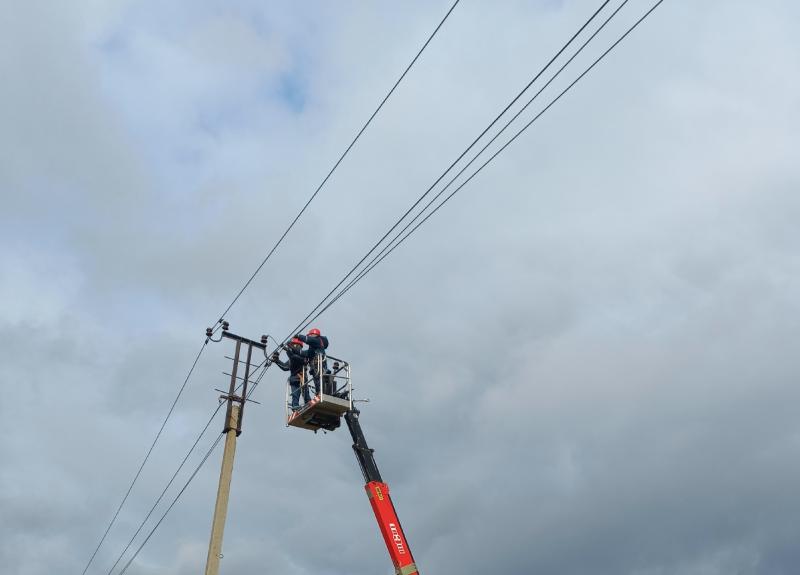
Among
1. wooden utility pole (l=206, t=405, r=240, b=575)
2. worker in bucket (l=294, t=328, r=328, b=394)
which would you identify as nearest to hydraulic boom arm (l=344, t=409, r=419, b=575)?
worker in bucket (l=294, t=328, r=328, b=394)

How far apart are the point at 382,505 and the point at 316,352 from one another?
457 centimetres

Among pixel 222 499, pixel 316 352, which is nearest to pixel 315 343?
pixel 316 352

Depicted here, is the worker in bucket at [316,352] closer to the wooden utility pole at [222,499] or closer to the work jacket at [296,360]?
the work jacket at [296,360]

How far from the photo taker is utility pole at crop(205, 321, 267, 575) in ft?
60.8

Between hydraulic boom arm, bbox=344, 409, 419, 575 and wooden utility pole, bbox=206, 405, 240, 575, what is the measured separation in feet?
9.98

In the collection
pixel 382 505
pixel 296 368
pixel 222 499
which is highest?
pixel 296 368

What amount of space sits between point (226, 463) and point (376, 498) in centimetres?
386

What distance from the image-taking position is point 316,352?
70.2 ft

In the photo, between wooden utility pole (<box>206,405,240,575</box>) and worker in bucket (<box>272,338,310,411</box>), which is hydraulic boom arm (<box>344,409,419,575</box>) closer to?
worker in bucket (<box>272,338,310,411</box>)

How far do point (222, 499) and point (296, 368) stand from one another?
4.05 metres

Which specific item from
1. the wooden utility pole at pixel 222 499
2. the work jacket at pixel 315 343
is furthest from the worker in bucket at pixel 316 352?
the wooden utility pole at pixel 222 499

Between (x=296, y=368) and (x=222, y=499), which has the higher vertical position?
(x=296, y=368)

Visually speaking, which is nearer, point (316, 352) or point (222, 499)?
point (222, 499)

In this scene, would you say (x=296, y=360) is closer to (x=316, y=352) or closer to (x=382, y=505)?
(x=316, y=352)
